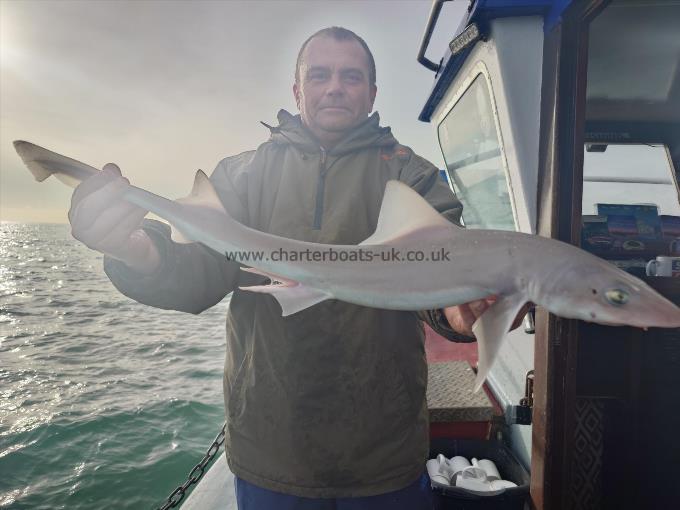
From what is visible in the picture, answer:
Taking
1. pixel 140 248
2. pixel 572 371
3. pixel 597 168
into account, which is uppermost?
pixel 597 168

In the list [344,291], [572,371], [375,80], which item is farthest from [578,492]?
[375,80]

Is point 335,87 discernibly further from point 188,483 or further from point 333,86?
point 188,483

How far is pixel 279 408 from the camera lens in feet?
7.30

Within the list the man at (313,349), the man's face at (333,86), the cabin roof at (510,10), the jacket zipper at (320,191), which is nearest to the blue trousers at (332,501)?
the man at (313,349)

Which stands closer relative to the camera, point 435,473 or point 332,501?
point 332,501

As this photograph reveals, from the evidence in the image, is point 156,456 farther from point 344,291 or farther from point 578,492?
point 344,291

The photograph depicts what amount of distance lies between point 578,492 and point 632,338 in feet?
4.39

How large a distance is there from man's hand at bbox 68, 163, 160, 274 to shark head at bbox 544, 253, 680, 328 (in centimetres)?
181

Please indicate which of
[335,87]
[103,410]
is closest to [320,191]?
[335,87]

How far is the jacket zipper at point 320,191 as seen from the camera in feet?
7.73

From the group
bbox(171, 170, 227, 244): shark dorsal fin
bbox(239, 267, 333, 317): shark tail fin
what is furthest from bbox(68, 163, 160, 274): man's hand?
bbox(239, 267, 333, 317): shark tail fin

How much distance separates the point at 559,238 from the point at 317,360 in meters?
1.88

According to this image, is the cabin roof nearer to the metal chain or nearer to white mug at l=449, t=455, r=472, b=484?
the metal chain

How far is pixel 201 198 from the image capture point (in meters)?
1.93
